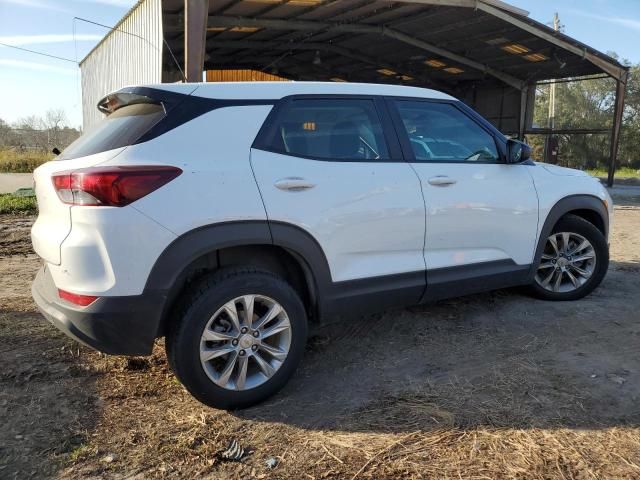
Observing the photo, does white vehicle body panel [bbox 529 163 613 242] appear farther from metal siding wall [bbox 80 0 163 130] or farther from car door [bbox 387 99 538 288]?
metal siding wall [bbox 80 0 163 130]

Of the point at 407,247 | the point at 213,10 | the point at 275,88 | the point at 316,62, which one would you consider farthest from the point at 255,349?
the point at 316,62

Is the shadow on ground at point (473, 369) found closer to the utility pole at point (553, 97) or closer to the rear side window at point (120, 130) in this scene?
the rear side window at point (120, 130)

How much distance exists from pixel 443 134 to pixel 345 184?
45.0 inches

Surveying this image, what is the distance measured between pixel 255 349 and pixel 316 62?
16925mm

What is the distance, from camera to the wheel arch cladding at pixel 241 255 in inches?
110

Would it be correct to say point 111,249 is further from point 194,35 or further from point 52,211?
point 194,35

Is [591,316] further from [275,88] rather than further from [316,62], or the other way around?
[316,62]

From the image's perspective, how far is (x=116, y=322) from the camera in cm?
274

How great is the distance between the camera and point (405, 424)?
9.53 feet

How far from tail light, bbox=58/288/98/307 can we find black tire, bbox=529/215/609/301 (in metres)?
3.59

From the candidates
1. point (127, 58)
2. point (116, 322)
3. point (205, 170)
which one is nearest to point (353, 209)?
point (205, 170)

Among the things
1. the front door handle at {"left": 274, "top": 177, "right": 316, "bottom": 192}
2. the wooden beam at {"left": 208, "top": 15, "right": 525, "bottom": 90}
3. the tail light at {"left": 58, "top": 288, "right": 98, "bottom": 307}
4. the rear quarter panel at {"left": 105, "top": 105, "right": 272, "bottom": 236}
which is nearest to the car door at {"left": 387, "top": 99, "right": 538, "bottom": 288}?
the front door handle at {"left": 274, "top": 177, "right": 316, "bottom": 192}

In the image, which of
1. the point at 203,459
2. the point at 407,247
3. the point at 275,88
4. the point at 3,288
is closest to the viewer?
the point at 203,459

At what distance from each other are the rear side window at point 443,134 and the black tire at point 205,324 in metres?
1.40
